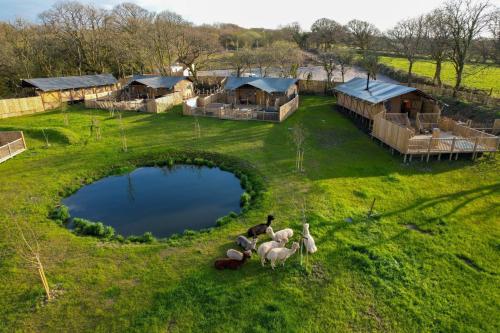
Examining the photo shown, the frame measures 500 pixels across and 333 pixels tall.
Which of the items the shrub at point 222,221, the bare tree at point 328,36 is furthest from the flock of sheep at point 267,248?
the bare tree at point 328,36

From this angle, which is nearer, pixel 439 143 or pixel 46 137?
pixel 439 143

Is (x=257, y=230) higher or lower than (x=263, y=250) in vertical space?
lower

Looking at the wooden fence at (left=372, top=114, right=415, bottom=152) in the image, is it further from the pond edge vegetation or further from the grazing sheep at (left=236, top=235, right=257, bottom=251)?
the grazing sheep at (left=236, top=235, right=257, bottom=251)

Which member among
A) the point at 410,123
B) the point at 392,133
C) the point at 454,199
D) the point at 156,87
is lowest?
the point at 454,199

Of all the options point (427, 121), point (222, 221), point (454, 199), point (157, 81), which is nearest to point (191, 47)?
point (157, 81)

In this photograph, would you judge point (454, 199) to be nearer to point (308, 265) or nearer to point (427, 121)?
point (308, 265)

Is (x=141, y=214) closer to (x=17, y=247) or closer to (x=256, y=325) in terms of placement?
(x=17, y=247)
